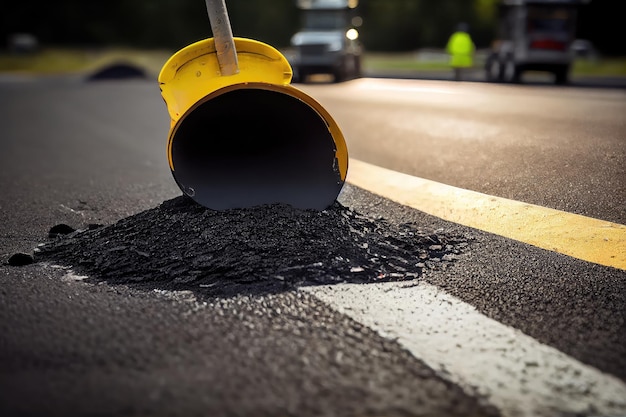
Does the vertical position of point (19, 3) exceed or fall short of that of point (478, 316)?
it exceeds it

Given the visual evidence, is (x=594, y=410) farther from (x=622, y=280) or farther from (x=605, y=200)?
(x=605, y=200)

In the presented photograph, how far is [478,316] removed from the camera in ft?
9.98

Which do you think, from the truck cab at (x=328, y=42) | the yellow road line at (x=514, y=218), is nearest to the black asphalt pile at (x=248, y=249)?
the yellow road line at (x=514, y=218)

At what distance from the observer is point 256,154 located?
15.3 feet

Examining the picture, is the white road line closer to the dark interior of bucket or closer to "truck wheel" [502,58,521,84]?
the dark interior of bucket

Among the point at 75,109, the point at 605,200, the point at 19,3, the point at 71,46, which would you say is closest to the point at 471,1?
the point at 71,46

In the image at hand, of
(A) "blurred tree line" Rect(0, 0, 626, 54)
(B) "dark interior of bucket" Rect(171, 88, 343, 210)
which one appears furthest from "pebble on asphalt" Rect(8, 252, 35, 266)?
(A) "blurred tree line" Rect(0, 0, 626, 54)

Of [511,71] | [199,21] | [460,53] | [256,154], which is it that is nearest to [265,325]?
[256,154]

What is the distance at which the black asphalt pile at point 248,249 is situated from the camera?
3.51 meters

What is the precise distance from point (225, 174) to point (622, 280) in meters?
2.27

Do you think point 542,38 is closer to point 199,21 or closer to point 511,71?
point 511,71

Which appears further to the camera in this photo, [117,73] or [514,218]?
[117,73]

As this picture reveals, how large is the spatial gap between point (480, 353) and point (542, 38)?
20.9 metres

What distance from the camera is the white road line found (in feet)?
7.54
